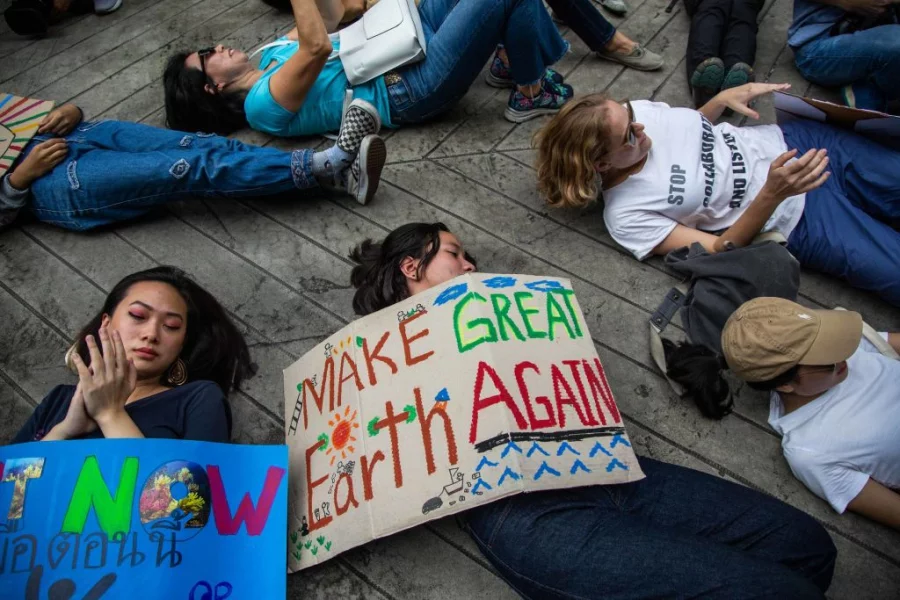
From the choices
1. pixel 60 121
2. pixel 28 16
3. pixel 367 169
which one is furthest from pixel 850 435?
pixel 28 16

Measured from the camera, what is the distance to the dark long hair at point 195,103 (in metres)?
2.79

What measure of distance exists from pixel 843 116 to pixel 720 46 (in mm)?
800

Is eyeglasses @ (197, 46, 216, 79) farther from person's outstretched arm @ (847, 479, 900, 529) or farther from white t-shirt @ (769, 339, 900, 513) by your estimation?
person's outstretched arm @ (847, 479, 900, 529)

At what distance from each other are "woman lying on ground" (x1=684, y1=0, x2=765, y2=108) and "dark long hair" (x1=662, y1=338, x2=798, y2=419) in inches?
54.9

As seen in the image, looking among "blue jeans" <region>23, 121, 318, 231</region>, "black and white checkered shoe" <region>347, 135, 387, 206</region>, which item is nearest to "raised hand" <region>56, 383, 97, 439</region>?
"blue jeans" <region>23, 121, 318, 231</region>

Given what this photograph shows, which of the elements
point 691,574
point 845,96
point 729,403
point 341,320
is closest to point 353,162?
point 341,320

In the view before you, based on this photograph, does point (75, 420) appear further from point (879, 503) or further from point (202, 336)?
point (879, 503)

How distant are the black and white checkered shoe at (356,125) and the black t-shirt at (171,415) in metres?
1.11

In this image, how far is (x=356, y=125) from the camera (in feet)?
8.25

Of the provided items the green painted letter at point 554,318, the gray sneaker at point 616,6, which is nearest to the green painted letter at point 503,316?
the green painted letter at point 554,318

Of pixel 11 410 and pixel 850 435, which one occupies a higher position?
pixel 11 410

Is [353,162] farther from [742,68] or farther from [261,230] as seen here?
[742,68]

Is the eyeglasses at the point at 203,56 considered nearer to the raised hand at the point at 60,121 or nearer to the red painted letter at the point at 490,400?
the raised hand at the point at 60,121

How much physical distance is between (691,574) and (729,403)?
0.69 m
